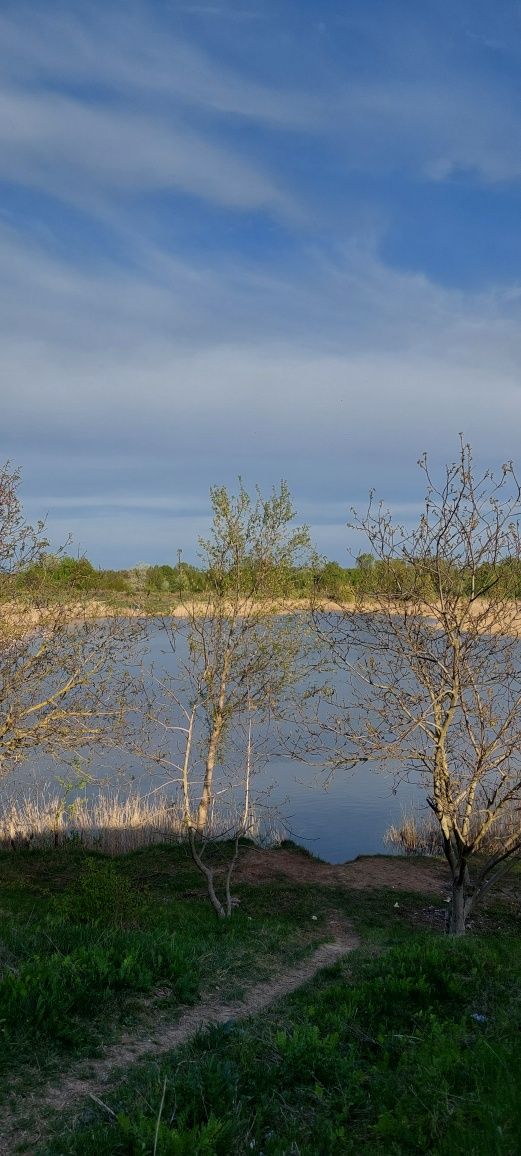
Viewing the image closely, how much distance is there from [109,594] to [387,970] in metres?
8.95

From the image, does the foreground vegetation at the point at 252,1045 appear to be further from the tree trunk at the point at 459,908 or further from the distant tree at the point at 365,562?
the distant tree at the point at 365,562

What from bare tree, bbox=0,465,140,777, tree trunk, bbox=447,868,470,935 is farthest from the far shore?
tree trunk, bbox=447,868,470,935

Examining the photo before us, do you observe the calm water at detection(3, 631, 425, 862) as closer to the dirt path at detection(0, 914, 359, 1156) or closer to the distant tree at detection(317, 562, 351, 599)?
the distant tree at detection(317, 562, 351, 599)

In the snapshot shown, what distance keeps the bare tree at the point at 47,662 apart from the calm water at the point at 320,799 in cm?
412

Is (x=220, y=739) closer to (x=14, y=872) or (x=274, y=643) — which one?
(x=274, y=643)

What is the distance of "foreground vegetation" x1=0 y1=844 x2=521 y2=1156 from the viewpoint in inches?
174

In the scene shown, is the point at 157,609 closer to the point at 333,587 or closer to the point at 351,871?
the point at 333,587

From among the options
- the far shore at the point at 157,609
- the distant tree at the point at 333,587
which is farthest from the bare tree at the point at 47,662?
the distant tree at the point at 333,587

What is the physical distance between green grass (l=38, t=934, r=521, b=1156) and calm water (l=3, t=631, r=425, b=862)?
12.1 metres

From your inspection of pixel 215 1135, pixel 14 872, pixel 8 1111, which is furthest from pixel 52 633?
pixel 215 1135

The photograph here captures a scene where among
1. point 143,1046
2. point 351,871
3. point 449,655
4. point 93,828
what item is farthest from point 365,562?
point 93,828

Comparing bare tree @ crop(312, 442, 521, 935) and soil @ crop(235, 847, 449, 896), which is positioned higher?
bare tree @ crop(312, 442, 521, 935)

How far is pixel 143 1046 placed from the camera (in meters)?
6.21

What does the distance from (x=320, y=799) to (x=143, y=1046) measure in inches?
727
